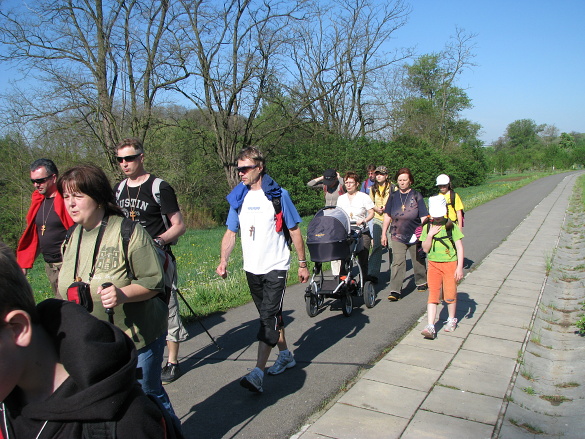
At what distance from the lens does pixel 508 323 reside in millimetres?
6469

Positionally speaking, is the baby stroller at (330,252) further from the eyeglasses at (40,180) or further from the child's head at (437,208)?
the eyeglasses at (40,180)

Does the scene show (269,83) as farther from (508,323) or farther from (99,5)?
(508,323)

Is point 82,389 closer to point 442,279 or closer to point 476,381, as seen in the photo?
point 476,381

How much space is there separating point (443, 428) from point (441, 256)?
254 centimetres

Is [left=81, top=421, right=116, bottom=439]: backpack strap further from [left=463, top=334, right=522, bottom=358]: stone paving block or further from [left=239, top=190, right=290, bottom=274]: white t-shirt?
[left=463, top=334, right=522, bottom=358]: stone paving block

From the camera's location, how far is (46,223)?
5.22m

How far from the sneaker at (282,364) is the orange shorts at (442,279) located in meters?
1.95

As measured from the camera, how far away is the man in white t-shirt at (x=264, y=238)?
4402 millimetres

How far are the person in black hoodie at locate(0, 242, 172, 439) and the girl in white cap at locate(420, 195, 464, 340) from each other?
498 cm

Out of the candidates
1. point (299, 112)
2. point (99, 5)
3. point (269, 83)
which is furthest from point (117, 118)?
point (299, 112)

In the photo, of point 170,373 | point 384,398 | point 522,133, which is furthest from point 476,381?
point 522,133

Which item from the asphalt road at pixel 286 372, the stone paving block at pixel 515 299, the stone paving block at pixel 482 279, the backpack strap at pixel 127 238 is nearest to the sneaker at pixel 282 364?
the asphalt road at pixel 286 372

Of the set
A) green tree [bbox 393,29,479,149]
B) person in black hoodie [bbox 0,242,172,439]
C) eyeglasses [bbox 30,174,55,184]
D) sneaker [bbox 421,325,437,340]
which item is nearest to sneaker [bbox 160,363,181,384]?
eyeglasses [bbox 30,174,55,184]

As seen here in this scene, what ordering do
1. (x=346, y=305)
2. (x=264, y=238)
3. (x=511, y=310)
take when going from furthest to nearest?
(x=511, y=310), (x=346, y=305), (x=264, y=238)
